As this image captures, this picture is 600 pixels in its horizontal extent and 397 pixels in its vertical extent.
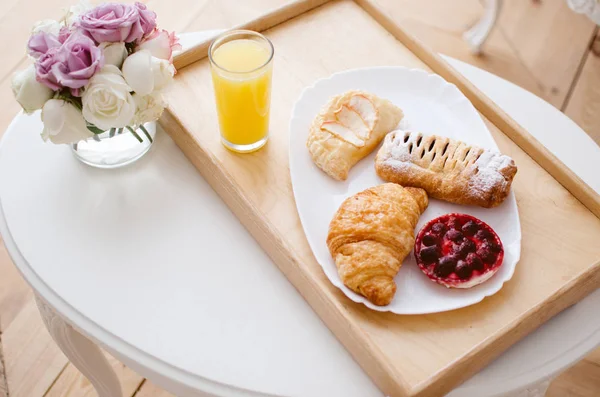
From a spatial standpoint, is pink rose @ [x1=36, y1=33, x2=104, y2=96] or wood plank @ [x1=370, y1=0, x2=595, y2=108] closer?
pink rose @ [x1=36, y1=33, x2=104, y2=96]

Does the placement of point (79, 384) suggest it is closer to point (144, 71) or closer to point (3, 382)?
point (3, 382)

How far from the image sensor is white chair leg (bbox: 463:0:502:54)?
2137mm

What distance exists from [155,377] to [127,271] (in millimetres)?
169

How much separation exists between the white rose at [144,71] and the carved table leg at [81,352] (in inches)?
13.6

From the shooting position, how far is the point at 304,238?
100cm

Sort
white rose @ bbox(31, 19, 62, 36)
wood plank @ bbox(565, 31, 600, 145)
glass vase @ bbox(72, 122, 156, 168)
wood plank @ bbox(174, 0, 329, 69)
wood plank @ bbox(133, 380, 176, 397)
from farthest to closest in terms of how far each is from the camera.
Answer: wood plank @ bbox(565, 31, 600, 145), wood plank @ bbox(133, 380, 176, 397), wood plank @ bbox(174, 0, 329, 69), glass vase @ bbox(72, 122, 156, 168), white rose @ bbox(31, 19, 62, 36)

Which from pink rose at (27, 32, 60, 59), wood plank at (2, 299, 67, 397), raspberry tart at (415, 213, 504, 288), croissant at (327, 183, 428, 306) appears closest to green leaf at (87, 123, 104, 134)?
pink rose at (27, 32, 60, 59)

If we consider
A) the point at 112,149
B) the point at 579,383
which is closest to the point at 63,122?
the point at 112,149

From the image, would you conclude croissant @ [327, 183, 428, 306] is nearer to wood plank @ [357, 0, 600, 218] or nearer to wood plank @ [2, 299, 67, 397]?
wood plank @ [357, 0, 600, 218]

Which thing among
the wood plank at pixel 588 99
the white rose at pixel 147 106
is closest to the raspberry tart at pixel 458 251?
the white rose at pixel 147 106

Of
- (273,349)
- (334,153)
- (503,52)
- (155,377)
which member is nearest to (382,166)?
(334,153)

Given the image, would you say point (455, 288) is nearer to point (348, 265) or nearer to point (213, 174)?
point (348, 265)

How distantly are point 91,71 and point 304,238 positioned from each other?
39 cm

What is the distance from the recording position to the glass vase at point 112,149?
110cm
